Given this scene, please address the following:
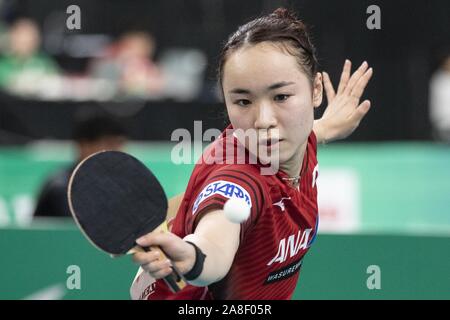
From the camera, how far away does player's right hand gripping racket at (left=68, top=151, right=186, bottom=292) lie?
233cm

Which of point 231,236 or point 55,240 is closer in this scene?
point 231,236

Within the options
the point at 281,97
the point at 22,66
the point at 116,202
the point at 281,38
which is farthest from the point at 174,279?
the point at 22,66

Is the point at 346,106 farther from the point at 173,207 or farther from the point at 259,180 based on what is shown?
the point at 259,180

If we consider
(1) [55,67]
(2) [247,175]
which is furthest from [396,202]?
(2) [247,175]

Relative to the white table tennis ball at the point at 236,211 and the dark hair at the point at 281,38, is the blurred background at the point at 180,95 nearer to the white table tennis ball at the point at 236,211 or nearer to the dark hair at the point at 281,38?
the dark hair at the point at 281,38

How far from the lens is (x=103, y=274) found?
13.8 ft

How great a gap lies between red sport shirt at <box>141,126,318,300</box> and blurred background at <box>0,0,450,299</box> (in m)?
2.44

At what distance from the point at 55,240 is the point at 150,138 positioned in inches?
124

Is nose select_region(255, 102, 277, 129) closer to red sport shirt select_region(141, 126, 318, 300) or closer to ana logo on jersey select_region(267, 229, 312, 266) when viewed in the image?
red sport shirt select_region(141, 126, 318, 300)

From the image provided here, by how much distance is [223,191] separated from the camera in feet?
7.98

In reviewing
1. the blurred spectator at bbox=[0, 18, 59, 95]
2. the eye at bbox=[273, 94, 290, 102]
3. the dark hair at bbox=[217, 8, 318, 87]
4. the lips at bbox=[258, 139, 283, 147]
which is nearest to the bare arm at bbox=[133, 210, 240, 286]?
the lips at bbox=[258, 139, 283, 147]
